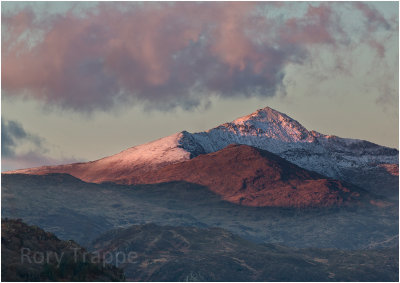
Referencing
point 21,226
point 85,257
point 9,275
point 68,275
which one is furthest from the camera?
point 21,226

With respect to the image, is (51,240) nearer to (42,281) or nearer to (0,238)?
(0,238)

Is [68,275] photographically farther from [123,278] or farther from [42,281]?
[123,278]

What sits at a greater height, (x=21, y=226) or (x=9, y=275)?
(x=21, y=226)

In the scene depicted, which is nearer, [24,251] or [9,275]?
[9,275]

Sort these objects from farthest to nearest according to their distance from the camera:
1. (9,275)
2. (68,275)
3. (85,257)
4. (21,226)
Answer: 1. (21,226)
2. (85,257)
3. (68,275)
4. (9,275)

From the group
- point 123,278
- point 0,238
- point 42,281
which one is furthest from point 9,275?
point 123,278

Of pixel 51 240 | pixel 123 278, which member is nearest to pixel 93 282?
pixel 123 278
